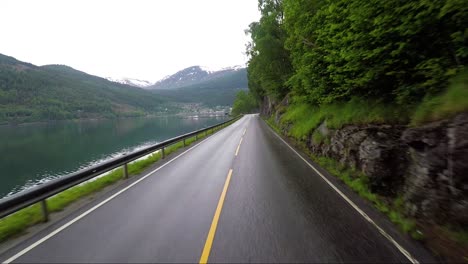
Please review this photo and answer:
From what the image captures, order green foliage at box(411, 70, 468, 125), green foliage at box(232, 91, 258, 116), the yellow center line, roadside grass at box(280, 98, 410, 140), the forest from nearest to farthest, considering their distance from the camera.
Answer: the yellow center line < green foliage at box(411, 70, 468, 125) < the forest < roadside grass at box(280, 98, 410, 140) < green foliage at box(232, 91, 258, 116)

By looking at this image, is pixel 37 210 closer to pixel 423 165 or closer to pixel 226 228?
pixel 226 228

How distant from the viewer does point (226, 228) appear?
4.83 metres

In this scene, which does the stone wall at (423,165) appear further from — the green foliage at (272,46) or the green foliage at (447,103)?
the green foliage at (272,46)

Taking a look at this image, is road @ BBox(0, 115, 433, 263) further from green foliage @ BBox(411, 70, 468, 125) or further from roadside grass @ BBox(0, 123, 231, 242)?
green foliage @ BBox(411, 70, 468, 125)

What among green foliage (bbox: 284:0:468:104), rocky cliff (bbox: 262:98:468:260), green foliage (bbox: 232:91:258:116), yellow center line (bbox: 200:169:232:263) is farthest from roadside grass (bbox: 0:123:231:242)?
green foliage (bbox: 232:91:258:116)

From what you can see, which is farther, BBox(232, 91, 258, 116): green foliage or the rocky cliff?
BBox(232, 91, 258, 116): green foliage

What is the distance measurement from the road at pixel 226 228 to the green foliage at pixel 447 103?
8.12 ft

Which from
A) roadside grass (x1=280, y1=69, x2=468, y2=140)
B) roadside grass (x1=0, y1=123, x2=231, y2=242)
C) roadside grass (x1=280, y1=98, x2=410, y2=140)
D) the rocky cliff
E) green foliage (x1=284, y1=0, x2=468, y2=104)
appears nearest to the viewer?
the rocky cliff

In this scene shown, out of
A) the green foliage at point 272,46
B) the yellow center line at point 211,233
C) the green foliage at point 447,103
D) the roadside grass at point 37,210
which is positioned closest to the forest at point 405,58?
the green foliage at point 447,103

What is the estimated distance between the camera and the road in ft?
12.9

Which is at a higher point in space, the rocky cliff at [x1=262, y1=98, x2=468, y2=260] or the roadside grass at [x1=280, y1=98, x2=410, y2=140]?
the roadside grass at [x1=280, y1=98, x2=410, y2=140]

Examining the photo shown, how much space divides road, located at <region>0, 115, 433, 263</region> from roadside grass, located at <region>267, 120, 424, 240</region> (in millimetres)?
254

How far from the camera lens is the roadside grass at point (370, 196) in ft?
15.3

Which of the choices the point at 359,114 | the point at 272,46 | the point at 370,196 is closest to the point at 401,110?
the point at 359,114
